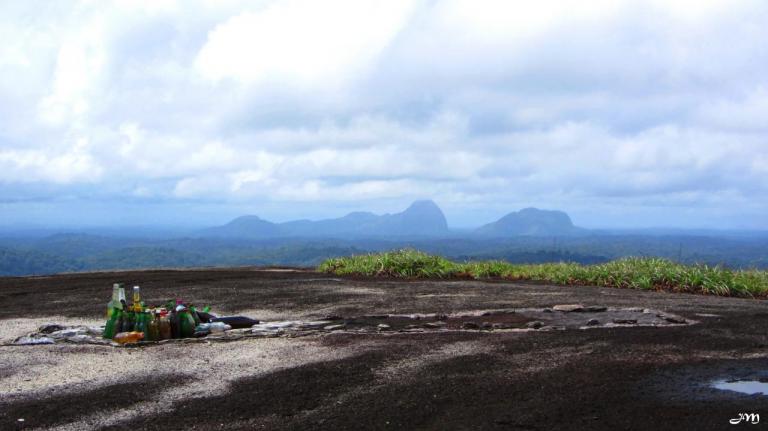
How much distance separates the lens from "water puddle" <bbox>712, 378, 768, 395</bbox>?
5.94 m

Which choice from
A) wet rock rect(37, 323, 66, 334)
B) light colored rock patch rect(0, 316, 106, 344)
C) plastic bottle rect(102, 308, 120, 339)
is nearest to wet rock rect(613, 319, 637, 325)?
plastic bottle rect(102, 308, 120, 339)

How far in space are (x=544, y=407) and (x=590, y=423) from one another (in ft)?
1.70

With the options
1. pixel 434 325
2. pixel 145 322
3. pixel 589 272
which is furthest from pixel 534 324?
pixel 589 272

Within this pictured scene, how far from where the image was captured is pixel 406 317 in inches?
436

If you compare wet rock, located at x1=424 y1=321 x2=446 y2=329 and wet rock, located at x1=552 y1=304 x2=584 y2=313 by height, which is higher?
wet rock, located at x1=552 y1=304 x2=584 y2=313

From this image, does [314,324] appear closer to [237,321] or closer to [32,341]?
[237,321]

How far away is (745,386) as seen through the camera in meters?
6.16

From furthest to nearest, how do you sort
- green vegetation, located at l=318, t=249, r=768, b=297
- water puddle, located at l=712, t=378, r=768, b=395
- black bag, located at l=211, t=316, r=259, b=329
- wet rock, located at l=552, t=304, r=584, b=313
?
green vegetation, located at l=318, t=249, r=768, b=297 < wet rock, located at l=552, t=304, r=584, b=313 < black bag, located at l=211, t=316, r=259, b=329 < water puddle, located at l=712, t=378, r=768, b=395

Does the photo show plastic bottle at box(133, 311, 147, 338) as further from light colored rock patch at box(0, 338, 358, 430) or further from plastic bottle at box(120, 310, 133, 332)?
light colored rock patch at box(0, 338, 358, 430)

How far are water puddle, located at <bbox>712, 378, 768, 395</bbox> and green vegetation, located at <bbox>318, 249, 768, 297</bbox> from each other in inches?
374

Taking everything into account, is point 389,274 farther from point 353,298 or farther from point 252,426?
point 252,426

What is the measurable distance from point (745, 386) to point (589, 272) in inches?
456
